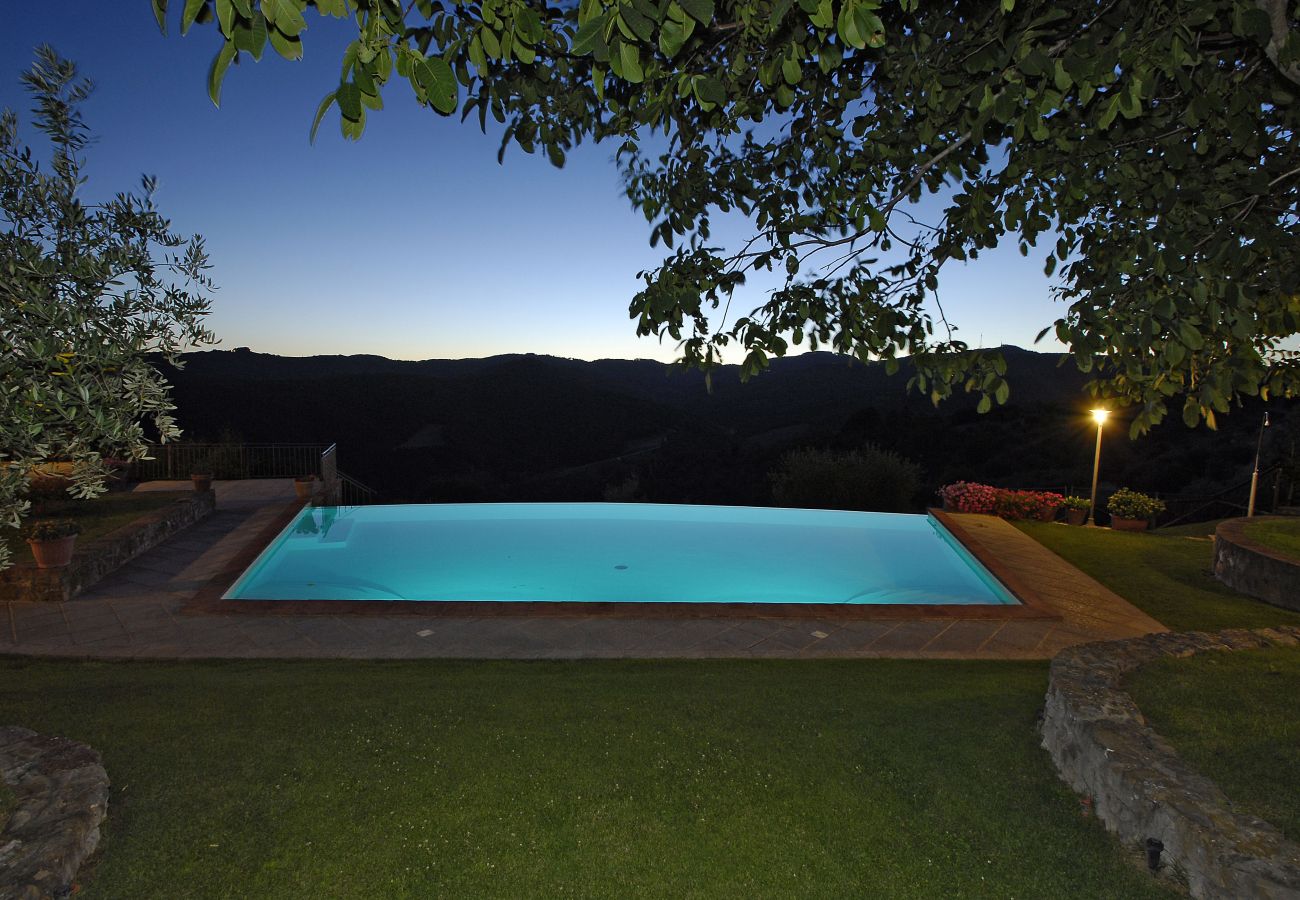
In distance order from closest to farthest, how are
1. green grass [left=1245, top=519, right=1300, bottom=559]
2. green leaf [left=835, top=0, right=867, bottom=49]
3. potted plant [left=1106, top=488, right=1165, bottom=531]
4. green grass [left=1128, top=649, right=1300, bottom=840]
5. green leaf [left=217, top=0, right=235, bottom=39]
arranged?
green leaf [left=217, top=0, right=235, bottom=39] < green leaf [left=835, top=0, right=867, bottom=49] < green grass [left=1128, top=649, right=1300, bottom=840] < green grass [left=1245, top=519, right=1300, bottom=559] < potted plant [left=1106, top=488, right=1165, bottom=531]

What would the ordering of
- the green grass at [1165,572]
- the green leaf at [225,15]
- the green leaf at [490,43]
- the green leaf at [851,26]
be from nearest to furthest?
the green leaf at [225,15] < the green leaf at [851,26] < the green leaf at [490,43] < the green grass at [1165,572]

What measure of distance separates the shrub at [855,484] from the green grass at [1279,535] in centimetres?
659

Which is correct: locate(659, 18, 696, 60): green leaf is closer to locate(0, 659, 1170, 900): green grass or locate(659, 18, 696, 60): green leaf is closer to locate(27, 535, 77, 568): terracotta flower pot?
locate(0, 659, 1170, 900): green grass

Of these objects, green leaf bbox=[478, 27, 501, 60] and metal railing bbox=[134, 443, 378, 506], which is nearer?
green leaf bbox=[478, 27, 501, 60]

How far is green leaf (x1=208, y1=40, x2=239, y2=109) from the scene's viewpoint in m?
1.57

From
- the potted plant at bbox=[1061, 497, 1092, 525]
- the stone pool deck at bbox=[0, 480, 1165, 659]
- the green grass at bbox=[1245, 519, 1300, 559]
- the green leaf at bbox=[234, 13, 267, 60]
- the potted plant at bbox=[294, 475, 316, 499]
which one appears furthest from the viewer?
the potted plant at bbox=[294, 475, 316, 499]

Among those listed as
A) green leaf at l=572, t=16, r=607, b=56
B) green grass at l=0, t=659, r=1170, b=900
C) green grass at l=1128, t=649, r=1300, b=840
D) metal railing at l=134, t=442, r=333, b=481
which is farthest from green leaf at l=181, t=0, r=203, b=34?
metal railing at l=134, t=442, r=333, b=481

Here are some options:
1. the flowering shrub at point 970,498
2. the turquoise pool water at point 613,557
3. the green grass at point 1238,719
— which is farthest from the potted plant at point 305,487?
the green grass at point 1238,719

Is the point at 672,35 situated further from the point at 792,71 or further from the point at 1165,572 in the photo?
the point at 1165,572

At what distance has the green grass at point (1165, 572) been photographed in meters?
7.54

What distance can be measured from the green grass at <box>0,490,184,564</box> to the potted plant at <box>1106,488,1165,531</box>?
651 inches

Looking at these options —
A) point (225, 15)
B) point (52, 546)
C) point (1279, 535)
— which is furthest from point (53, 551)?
point (1279, 535)

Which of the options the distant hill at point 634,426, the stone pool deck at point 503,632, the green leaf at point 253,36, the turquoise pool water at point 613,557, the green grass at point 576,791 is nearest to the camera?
the green leaf at point 253,36

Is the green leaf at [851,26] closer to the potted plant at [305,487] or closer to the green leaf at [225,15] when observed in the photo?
the green leaf at [225,15]
